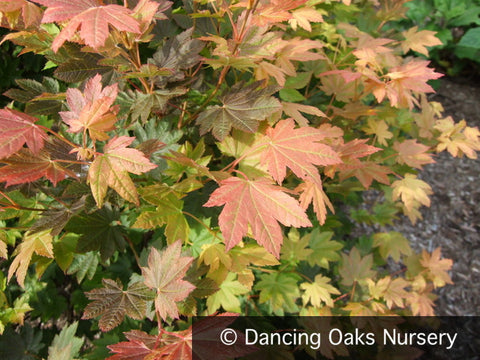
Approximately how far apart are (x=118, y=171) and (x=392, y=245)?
2.30 metres

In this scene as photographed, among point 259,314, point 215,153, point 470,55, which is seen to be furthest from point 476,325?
point 470,55

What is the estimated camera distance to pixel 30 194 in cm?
132

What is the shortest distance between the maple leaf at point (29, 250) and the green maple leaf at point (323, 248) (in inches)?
52.4

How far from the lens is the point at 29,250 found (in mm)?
1200

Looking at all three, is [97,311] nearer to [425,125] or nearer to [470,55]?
[425,125]

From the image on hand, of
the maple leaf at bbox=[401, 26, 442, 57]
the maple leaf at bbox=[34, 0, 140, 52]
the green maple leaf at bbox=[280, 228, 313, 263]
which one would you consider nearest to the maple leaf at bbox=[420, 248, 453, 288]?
the green maple leaf at bbox=[280, 228, 313, 263]

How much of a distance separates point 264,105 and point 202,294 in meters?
0.71

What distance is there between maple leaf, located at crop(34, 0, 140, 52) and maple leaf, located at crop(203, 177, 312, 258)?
0.52m

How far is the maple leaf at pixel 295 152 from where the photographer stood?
1159mm

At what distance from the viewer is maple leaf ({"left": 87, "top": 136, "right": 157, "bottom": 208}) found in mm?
969

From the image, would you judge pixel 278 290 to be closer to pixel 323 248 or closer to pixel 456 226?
pixel 323 248

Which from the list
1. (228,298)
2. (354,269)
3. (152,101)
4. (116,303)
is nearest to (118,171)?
(152,101)

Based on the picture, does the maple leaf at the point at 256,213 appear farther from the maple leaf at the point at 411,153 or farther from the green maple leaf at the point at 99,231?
the maple leaf at the point at 411,153

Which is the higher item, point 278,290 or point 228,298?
point 228,298
